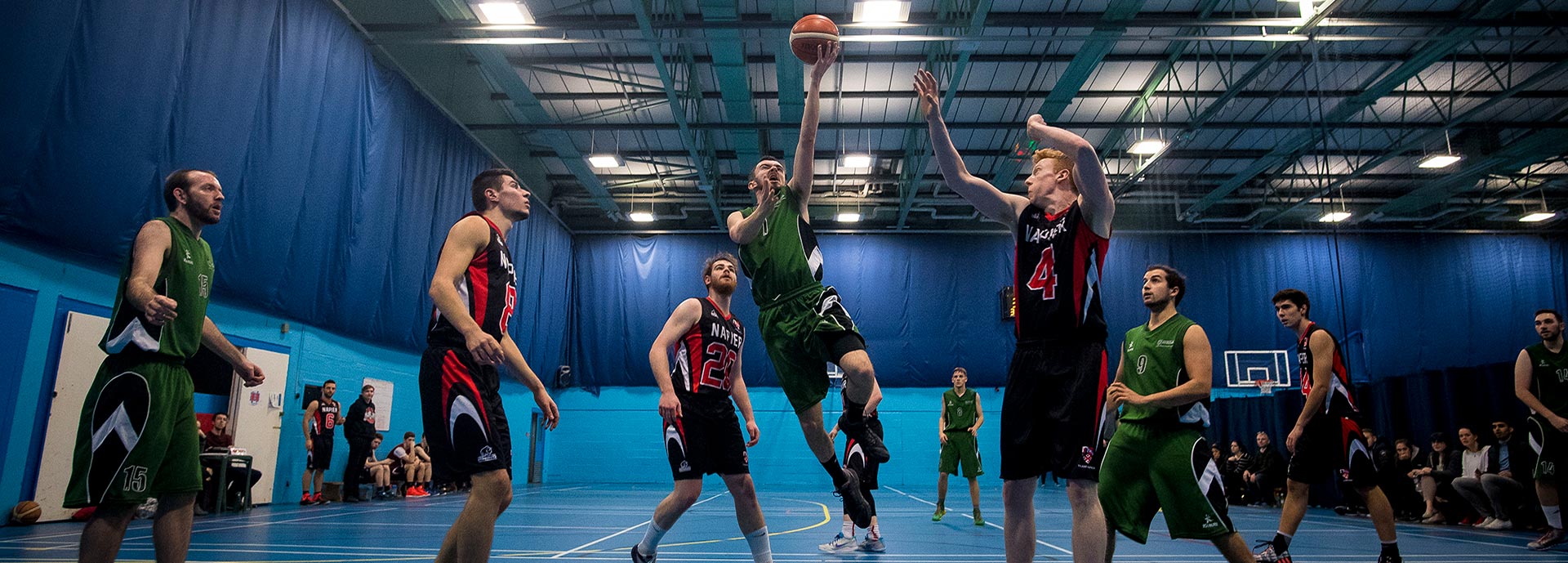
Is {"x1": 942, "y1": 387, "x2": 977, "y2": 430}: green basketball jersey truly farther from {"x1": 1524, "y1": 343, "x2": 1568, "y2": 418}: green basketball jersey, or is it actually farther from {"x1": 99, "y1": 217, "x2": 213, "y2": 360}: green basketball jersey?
{"x1": 99, "y1": 217, "x2": 213, "y2": 360}: green basketball jersey

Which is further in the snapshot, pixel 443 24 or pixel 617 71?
pixel 617 71

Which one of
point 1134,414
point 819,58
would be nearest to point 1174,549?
point 1134,414

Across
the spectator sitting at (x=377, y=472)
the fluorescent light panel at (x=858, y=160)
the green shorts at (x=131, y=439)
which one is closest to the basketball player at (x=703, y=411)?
the green shorts at (x=131, y=439)

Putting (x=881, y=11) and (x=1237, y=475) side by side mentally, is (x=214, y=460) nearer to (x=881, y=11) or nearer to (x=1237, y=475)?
(x=881, y=11)

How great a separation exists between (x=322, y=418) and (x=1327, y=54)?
61.5 feet

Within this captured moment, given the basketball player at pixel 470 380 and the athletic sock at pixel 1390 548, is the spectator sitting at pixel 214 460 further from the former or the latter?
the athletic sock at pixel 1390 548

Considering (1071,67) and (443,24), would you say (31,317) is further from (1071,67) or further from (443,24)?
(1071,67)

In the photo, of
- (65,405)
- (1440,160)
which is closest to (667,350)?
(65,405)

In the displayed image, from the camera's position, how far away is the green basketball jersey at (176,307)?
149 inches

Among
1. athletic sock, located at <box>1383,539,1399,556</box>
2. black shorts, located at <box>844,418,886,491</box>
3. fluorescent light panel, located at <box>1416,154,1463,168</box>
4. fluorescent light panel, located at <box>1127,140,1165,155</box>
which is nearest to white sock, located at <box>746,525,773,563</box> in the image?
black shorts, located at <box>844,418,886,491</box>

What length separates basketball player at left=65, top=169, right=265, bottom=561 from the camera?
11.8ft

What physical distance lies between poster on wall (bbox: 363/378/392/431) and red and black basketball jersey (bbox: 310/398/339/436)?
98.0 inches

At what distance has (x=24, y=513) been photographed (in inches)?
355

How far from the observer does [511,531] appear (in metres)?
8.56
